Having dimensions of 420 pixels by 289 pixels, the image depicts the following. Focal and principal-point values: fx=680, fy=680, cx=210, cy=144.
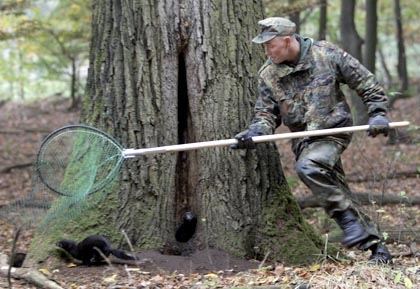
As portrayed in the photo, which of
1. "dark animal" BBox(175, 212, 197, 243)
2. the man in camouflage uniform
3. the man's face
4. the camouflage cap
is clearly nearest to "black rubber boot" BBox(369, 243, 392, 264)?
the man in camouflage uniform

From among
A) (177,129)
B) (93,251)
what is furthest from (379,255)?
(93,251)

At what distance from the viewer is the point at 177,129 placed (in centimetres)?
656

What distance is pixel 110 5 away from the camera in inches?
260

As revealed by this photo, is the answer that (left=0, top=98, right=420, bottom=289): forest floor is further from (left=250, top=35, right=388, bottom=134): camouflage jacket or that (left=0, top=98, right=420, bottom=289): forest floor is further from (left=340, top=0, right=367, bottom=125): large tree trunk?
(left=340, top=0, right=367, bottom=125): large tree trunk

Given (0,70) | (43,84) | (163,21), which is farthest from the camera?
(43,84)

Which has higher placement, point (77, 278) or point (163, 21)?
point (163, 21)

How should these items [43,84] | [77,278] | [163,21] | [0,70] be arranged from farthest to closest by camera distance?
[43,84], [0,70], [163,21], [77,278]

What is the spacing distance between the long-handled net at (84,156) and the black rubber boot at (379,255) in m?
1.13

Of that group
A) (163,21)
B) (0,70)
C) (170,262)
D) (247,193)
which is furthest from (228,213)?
(0,70)

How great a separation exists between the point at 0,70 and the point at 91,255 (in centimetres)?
1876

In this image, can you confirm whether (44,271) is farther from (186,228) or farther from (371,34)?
(371,34)

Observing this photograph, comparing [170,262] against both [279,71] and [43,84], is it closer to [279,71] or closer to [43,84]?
[279,71]

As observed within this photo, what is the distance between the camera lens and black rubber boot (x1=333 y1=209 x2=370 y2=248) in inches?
237

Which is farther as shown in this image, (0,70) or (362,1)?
(362,1)
